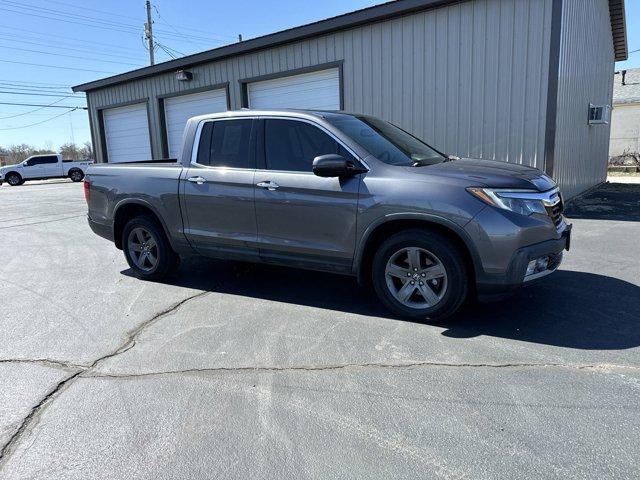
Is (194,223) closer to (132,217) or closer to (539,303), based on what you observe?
(132,217)

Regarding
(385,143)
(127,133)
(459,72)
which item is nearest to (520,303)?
(385,143)

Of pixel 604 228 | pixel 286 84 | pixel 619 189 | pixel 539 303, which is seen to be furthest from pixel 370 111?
pixel 619 189

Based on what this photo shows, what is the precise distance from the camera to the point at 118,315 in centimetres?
489

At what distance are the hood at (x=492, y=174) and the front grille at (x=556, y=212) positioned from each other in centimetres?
16

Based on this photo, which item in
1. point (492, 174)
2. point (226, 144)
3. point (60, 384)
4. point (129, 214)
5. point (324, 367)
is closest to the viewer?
point (60, 384)

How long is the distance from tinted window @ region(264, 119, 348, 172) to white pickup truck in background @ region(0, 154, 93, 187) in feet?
Result: 98.5

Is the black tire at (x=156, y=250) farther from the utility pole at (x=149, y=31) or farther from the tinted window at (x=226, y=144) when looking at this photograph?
the utility pole at (x=149, y=31)

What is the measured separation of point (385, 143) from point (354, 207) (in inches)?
33.0

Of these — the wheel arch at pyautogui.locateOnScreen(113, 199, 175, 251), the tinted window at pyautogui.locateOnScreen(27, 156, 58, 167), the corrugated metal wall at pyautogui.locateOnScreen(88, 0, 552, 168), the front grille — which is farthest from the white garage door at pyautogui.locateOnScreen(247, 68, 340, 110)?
the tinted window at pyautogui.locateOnScreen(27, 156, 58, 167)

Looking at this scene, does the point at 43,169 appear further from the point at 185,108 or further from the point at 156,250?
the point at 156,250

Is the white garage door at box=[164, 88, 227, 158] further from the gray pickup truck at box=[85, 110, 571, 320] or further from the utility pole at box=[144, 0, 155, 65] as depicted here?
the utility pole at box=[144, 0, 155, 65]

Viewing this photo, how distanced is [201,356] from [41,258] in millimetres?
5066

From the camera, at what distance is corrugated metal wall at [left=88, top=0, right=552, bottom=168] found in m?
9.10

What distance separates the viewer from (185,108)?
15.2 meters
